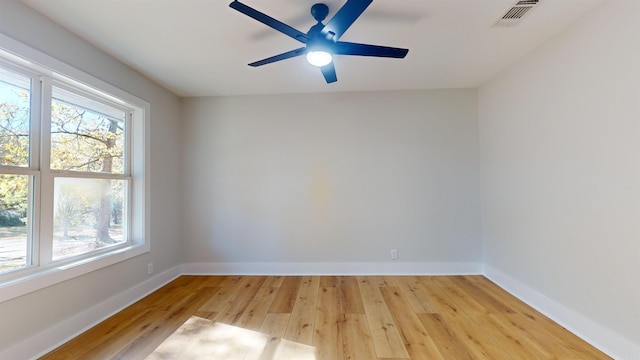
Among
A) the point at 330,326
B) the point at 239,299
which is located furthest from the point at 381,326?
the point at 239,299

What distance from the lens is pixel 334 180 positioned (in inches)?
143

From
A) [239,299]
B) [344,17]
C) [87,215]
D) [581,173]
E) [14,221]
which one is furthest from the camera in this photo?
[239,299]

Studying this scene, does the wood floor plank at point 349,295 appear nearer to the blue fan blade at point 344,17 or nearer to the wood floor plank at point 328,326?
the wood floor plank at point 328,326

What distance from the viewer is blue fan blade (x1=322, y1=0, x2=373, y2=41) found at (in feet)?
4.86

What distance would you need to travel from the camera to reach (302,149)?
365 centimetres

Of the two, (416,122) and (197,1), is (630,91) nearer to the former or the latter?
(416,122)

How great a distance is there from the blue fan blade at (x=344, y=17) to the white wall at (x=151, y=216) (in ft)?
6.59

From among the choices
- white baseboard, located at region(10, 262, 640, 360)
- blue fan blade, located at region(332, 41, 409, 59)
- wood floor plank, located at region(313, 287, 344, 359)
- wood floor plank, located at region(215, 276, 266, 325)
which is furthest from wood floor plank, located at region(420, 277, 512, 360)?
blue fan blade, located at region(332, 41, 409, 59)

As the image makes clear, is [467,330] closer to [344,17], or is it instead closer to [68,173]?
[344,17]

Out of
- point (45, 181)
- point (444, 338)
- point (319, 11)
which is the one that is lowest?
point (444, 338)

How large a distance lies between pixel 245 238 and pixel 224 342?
167 cm

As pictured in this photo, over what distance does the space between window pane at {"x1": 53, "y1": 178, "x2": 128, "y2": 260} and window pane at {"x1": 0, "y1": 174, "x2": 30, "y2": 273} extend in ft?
0.73

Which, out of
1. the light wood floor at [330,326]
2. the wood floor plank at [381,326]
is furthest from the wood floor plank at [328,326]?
the wood floor plank at [381,326]

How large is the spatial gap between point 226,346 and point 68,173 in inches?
74.1
